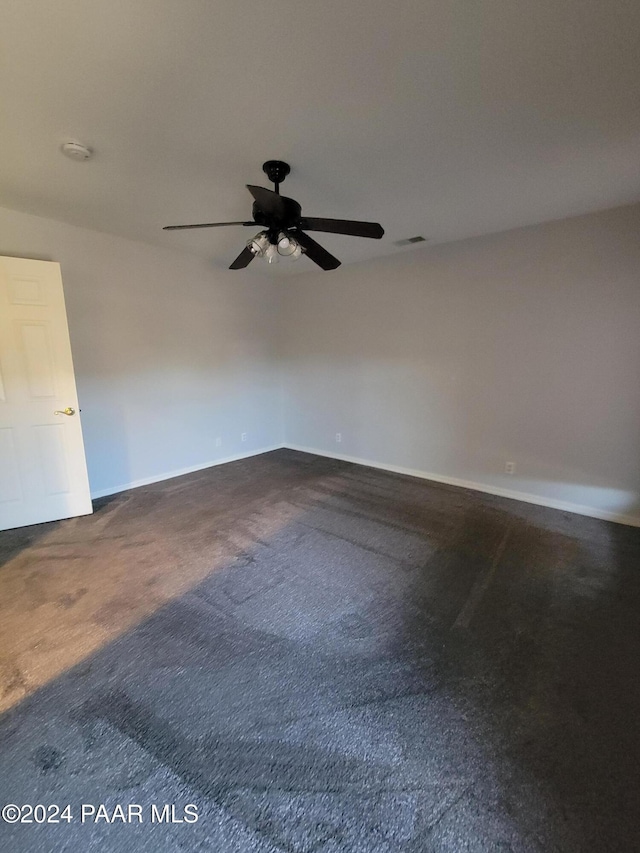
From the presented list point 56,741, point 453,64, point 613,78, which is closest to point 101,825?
point 56,741

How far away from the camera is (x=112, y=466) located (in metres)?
3.85

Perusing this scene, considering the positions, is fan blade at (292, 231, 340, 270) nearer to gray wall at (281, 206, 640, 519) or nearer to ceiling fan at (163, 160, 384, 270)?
ceiling fan at (163, 160, 384, 270)

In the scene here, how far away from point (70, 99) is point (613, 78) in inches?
96.9

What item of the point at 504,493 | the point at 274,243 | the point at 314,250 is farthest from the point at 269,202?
the point at 504,493

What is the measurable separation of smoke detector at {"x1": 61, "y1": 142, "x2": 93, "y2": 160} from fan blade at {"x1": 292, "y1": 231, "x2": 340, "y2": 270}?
4.09ft

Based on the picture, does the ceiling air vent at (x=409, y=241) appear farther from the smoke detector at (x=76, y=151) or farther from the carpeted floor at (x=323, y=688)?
the carpeted floor at (x=323, y=688)

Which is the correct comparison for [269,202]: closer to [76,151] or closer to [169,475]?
[76,151]

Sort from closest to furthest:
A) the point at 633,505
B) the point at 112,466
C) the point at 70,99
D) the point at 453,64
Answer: the point at 453,64 → the point at 70,99 → the point at 633,505 → the point at 112,466

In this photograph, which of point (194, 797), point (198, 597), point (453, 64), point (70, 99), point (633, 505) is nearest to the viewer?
point (194, 797)

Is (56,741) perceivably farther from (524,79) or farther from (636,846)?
(524,79)

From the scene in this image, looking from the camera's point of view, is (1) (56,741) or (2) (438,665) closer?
(1) (56,741)

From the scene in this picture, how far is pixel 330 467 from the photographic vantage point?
4.74m

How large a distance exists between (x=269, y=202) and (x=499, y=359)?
268 cm

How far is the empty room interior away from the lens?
4.22 feet
